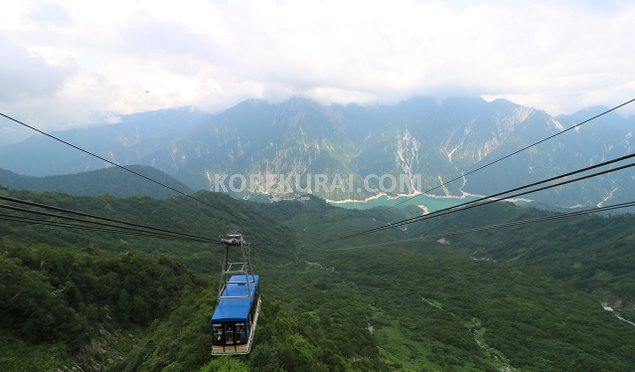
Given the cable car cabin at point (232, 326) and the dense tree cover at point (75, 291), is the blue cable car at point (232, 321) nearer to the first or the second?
the cable car cabin at point (232, 326)

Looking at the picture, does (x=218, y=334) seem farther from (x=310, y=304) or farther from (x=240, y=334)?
(x=310, y=304)

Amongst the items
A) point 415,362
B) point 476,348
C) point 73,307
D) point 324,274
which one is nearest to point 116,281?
point 73,307

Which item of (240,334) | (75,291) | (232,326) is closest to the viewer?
(232,326)

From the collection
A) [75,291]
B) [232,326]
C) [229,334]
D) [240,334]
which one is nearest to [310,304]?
[75,291]

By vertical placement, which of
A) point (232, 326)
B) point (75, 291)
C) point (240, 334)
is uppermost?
point (232, 326)

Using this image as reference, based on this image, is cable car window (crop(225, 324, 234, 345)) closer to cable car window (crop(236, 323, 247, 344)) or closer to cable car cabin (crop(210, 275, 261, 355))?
cable car cabin (crop(210, 275, 261, 355))

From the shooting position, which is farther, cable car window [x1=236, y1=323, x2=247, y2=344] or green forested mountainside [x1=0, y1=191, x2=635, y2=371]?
green forested mountainside [x1=0, y1=191, x2=635, y2=371]

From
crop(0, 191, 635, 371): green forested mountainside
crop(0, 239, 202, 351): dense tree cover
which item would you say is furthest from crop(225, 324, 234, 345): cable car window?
crop(0, 239, 202, 351): dense tree cover

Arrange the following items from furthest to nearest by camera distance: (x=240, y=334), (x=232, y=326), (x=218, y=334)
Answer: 1. (x=240, y=334)
2. (x=218, y=334)
3. (x=232, y=326)

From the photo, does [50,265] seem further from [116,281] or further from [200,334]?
[200,334]
